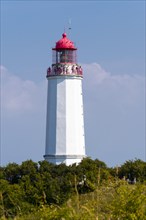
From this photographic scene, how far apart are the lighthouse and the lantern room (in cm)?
23

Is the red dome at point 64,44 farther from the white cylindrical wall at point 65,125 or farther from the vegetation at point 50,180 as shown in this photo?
the vegetation at point 50,180

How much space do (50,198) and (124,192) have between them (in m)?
23.5

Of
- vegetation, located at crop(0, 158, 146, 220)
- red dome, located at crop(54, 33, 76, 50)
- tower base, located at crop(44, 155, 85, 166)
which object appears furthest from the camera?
red dome, located at crop(54, 33, 76, 50)

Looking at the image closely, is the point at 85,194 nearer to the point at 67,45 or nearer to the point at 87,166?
the point at 87,166

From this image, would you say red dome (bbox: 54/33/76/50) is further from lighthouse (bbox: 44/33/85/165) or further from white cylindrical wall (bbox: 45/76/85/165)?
white cylindrical wall (bbox: 45/76/85/165)

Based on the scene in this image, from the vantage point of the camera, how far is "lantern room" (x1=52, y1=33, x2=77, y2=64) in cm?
4722

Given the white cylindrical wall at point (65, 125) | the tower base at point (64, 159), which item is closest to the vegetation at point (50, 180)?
the tower base at point (64, 159)

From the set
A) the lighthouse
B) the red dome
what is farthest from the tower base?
the red dome

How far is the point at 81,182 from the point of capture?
42875mm

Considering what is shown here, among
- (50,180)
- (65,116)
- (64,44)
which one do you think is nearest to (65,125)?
(65,116)

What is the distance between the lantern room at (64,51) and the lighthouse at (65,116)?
226 millimetres

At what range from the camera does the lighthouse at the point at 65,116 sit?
45.9 metres

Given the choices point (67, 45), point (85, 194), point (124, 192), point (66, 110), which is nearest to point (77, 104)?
point (66, 110)

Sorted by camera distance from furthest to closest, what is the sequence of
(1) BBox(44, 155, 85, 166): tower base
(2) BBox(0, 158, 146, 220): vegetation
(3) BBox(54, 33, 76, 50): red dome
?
1. (3) BBox(54, 33, 76, 50): red dome
2. (1) BBox(44, 155, 85, 166): tower base
3. (2) BBox(0, 158, 146, 220): vegetation
